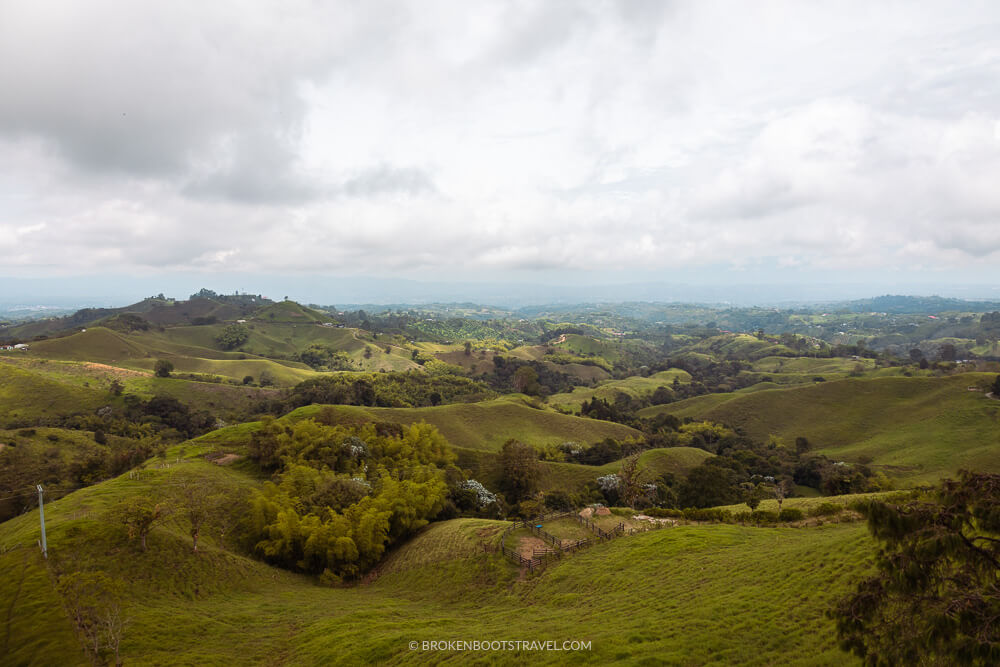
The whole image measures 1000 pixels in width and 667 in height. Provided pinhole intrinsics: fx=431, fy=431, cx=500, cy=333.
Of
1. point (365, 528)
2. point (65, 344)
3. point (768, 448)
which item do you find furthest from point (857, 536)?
point (65, 344)

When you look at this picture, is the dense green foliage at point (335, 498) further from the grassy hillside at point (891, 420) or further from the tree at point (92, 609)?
the grassy hillside at point (891, 420)

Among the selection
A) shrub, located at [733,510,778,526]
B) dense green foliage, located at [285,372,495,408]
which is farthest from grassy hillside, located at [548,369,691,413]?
shrub, located at [733,510,778,526]

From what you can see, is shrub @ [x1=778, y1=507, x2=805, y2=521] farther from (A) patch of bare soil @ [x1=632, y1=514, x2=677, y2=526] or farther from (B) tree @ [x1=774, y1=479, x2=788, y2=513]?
(A) patch of bare soil @ [x1=632, y1=514, x2=677, y2=526]

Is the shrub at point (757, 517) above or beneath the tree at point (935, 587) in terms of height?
beneath

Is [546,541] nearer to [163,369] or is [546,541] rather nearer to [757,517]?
[757,517]

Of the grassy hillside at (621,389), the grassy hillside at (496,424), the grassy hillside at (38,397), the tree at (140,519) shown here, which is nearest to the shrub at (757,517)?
the tree at (140,519)

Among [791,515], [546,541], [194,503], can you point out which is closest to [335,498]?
[194,503]

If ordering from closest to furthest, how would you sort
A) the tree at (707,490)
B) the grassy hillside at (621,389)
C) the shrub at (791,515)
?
1. the shrub at (791,515)
2. the tree at (707,490)
3. the grassy hillside at (621,389)
